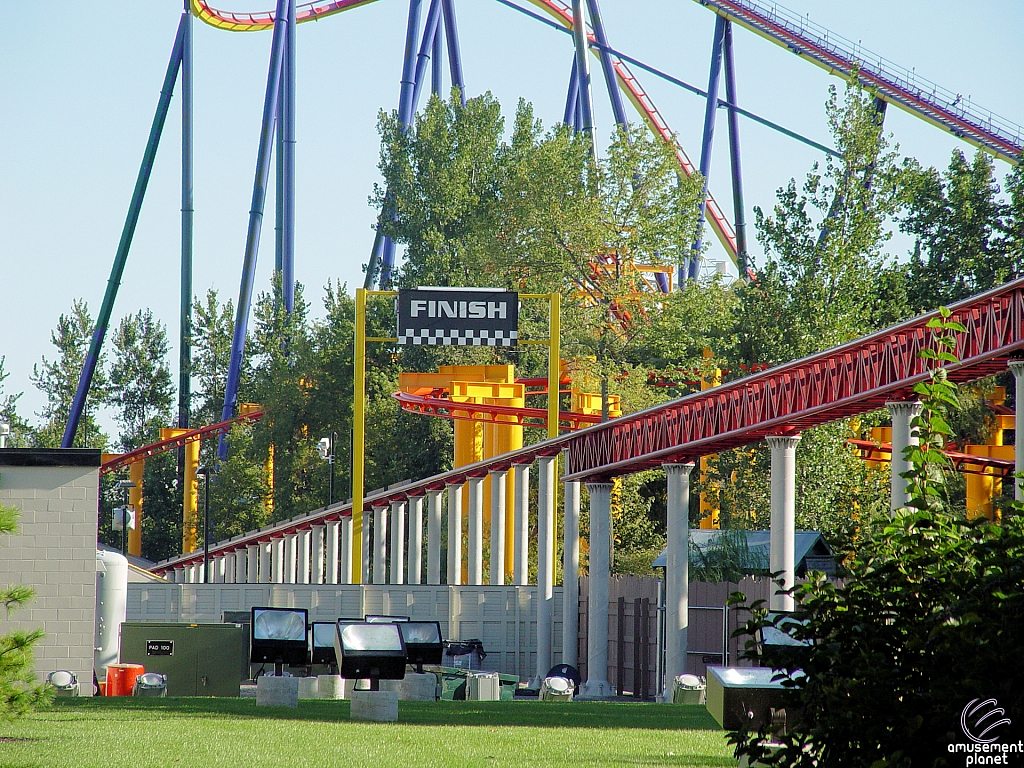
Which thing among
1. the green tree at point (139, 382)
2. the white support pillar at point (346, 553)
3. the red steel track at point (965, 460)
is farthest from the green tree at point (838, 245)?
the green tree at point (139, 382)

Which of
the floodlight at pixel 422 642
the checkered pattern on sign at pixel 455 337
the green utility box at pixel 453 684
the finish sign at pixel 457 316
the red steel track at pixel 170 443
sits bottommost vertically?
the green utility box at pixel 453 684

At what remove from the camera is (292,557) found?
3978 centimetres

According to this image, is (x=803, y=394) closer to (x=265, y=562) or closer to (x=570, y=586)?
(x=570, y=586)

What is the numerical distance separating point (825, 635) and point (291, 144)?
4704 cm

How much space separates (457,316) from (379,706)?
16281 millimetres

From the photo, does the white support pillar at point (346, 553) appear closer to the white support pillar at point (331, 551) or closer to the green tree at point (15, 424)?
the white support pillar at point (331, 551)

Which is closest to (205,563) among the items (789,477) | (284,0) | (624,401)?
(624,401)

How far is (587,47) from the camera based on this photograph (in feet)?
162

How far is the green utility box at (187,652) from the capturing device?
19141mm

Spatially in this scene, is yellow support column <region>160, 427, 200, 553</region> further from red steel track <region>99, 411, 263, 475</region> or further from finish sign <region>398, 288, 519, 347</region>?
finish sign <region>398, 288, 519, 347</region>

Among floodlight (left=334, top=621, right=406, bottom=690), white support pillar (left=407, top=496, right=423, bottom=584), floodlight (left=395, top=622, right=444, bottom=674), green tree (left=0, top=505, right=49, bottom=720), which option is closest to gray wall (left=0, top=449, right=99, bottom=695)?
floodlight (left=334, top=621, right=406, bottom=690)

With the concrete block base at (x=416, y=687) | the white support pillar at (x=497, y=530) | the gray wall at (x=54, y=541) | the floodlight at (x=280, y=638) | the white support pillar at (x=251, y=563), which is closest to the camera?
the gray wall at (x=54, y=541)

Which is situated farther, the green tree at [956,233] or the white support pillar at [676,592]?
the green tree at [956,233]

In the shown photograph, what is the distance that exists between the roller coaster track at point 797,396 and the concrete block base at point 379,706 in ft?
18.6
